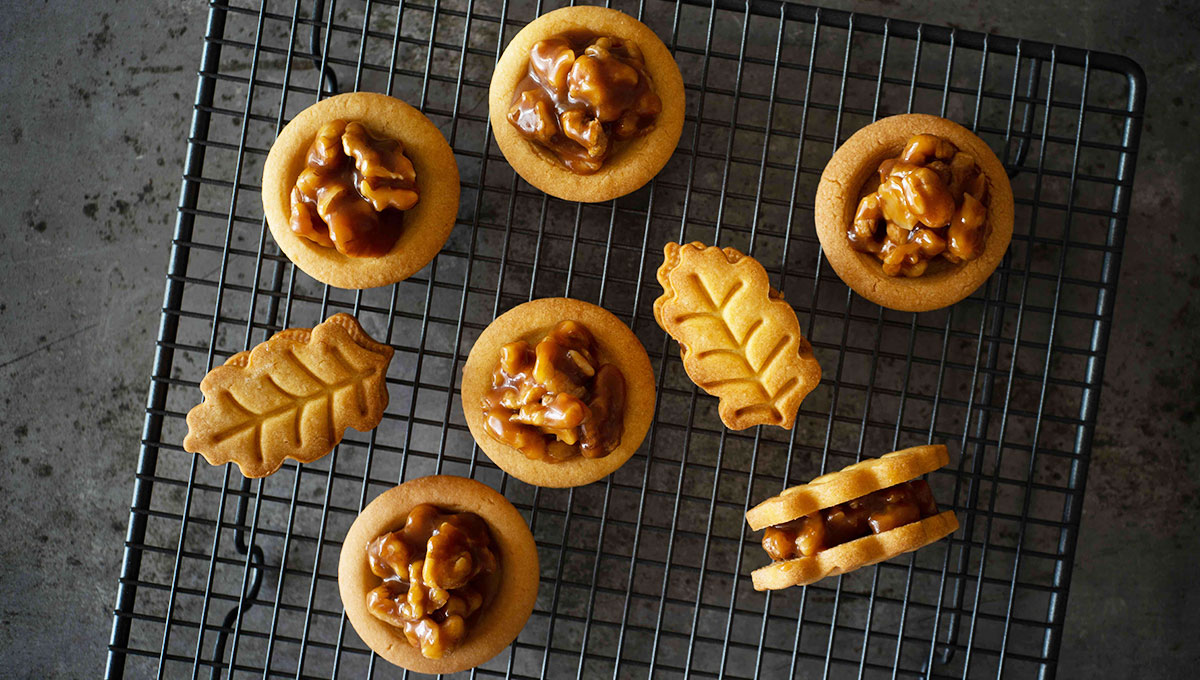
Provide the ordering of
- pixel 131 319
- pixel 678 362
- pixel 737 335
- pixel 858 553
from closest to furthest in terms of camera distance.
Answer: pixel 858 553 → pixel 737 335 → pixel 678 362 → pixel 131 319

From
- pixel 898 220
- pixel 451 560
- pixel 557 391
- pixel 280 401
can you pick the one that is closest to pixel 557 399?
pixel 557 391

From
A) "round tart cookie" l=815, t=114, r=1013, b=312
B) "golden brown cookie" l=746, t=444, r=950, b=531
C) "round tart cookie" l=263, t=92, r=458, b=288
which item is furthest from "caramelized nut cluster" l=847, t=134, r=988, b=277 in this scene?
"round tart cookie" l=263, t=92, r=458, b=288

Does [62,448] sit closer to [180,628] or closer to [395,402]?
[180,628]

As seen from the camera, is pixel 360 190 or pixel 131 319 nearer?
pixel 360 190

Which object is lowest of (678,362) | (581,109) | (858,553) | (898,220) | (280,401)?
(858,553)

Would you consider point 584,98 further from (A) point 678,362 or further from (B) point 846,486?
(B) point 846,486

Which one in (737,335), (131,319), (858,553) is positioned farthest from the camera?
(131,319)
